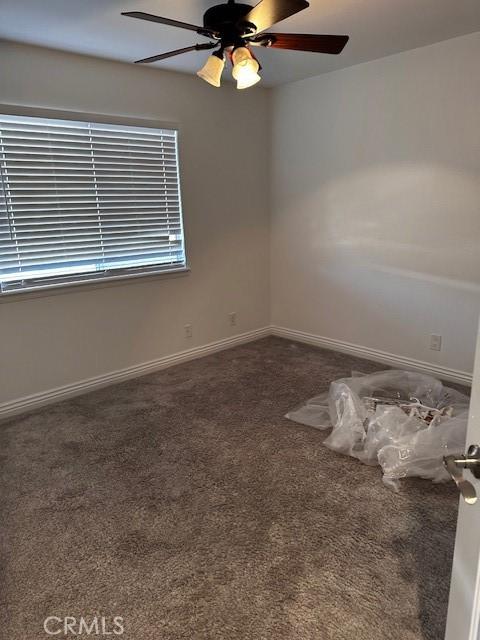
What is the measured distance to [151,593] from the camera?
5.19 ft

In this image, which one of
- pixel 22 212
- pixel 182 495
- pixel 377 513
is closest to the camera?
pixel 377 513

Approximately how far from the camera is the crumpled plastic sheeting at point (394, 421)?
218 cm

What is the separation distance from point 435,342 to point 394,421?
51.9 inches

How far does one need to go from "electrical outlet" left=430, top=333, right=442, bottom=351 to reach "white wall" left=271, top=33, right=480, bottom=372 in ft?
0.13

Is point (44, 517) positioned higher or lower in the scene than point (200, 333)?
lower

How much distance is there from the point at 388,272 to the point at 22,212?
9.07ft

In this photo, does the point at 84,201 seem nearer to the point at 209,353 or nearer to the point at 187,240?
the point at 187,240

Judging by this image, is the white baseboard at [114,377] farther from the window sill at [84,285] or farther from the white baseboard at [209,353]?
the window sill at [84,285]

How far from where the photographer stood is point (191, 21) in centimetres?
245

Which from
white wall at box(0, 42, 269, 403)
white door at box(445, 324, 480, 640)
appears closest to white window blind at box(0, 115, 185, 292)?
white wall at box(0, 42, 269, 403)

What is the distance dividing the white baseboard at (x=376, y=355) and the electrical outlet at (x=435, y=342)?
133 millimetres

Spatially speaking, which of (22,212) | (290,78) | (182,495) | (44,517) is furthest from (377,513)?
(290,78)

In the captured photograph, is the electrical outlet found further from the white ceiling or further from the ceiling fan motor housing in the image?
the ceiling fan motor housing

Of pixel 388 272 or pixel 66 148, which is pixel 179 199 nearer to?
pixel 66 148
